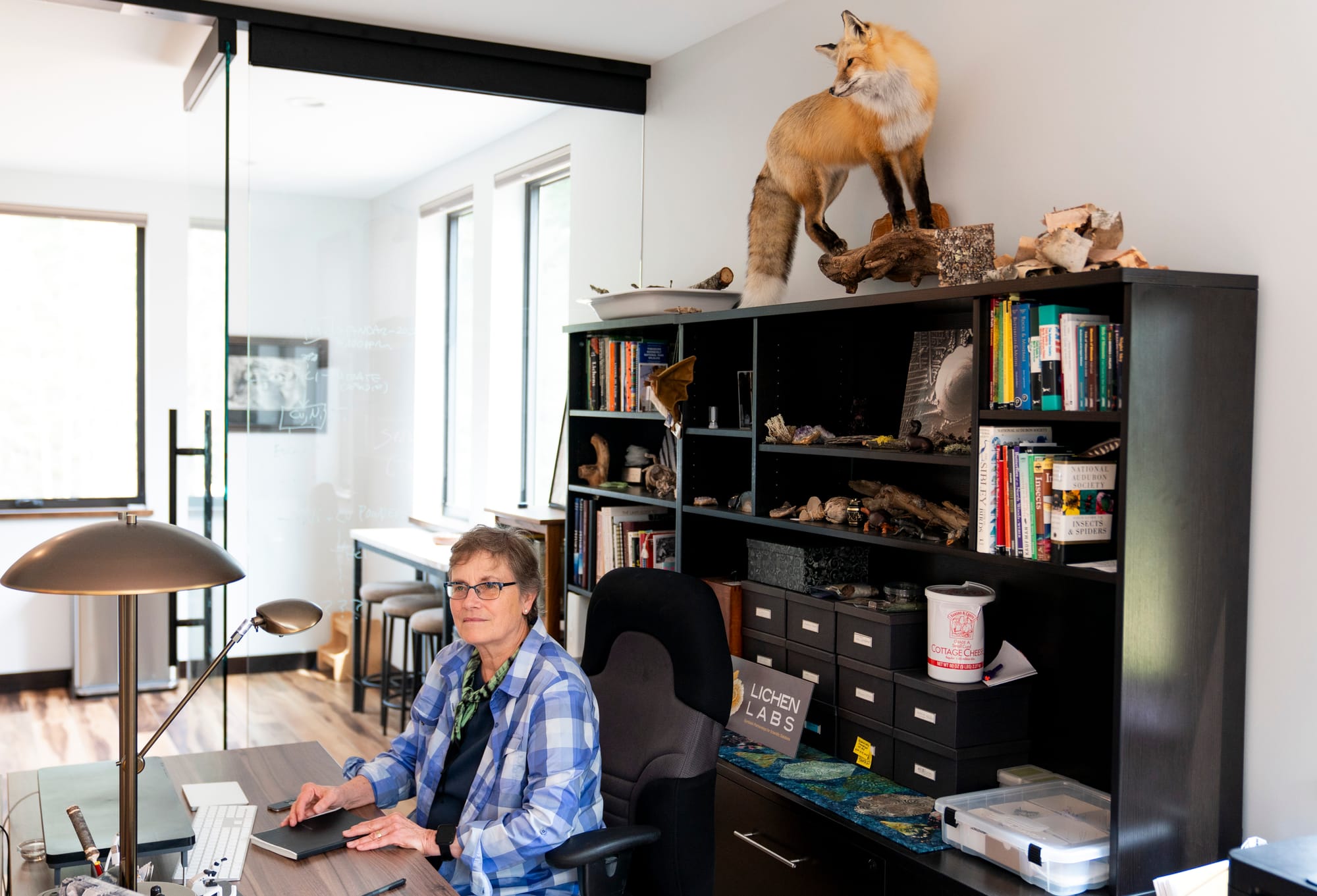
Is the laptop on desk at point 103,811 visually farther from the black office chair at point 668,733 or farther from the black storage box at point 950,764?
the black storage box at point 950,764

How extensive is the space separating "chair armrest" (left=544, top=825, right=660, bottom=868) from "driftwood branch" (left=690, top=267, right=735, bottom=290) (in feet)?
6.04

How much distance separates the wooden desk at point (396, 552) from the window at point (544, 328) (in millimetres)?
582

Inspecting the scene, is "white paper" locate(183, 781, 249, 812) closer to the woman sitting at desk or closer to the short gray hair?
the woman sitting at desk

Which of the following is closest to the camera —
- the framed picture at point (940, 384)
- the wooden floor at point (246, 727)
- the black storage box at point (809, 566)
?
the framed picture at point (940, 384)

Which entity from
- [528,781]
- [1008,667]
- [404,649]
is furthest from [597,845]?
[404,649]

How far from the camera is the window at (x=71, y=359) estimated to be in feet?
20.4

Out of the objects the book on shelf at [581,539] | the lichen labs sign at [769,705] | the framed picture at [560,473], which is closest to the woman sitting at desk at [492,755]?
the lichen labs sign at [769,705]

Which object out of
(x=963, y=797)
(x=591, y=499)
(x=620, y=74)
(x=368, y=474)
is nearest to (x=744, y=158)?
(x=620, y=74)

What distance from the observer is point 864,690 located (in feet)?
8.68

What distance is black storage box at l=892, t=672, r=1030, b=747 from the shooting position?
238 cm

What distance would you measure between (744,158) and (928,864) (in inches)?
91.2

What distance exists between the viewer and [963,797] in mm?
2248

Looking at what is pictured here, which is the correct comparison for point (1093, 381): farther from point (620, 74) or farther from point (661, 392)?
point (620, 74)

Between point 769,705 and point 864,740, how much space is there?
33cm
